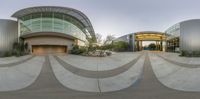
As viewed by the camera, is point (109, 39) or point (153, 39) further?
point (153, 39)

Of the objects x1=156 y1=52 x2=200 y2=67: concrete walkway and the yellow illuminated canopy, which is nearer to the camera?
x1=156 y1=52 x2=200 y2=67: concrete walkway

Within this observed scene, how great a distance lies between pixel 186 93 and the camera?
237 inches

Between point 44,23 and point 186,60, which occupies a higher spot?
point 44,23

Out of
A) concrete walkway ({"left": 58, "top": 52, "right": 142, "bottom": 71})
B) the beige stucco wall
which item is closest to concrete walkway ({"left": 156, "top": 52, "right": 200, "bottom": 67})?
concrete walkway ({"left": 58, "top": 52, "right": 142, "bottom": 71})

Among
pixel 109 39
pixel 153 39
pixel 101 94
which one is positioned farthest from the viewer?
pixel 153 39

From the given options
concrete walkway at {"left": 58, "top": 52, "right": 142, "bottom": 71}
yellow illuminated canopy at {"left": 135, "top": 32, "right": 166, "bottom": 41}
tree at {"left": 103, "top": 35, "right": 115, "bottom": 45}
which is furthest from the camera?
tree at {"left": 103, "top": 35, "right": 115, "bottom": 45}

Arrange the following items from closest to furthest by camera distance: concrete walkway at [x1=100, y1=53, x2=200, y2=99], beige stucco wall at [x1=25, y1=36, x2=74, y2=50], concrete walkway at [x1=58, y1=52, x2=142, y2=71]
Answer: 1. concrete walkway at [x1=100, y1=53, x2=200, y2=99]
2. concrete walkway at [x1=58, y1=52, x2=142, y2=71]
3. beige stucco wall at [x1=25, y1=36, x2=74, y2=50]

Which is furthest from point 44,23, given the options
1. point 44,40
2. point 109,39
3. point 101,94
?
point 101,94

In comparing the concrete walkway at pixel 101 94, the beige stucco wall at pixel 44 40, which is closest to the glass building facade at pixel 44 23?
the beige stucco wall at pixel 44 40

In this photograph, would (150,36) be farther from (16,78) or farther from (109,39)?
(16,78)

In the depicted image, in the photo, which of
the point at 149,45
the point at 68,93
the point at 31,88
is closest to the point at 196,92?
the point at 68,93

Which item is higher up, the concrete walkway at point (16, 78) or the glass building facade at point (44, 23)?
the glass building facade at point (44, 23)

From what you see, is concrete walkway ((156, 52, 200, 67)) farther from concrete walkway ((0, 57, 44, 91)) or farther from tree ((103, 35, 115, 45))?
tree ((103, 35, 115, 45))

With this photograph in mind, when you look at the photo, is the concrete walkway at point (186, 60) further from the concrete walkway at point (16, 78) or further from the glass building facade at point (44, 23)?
the glass building facade at point (44, 23)
